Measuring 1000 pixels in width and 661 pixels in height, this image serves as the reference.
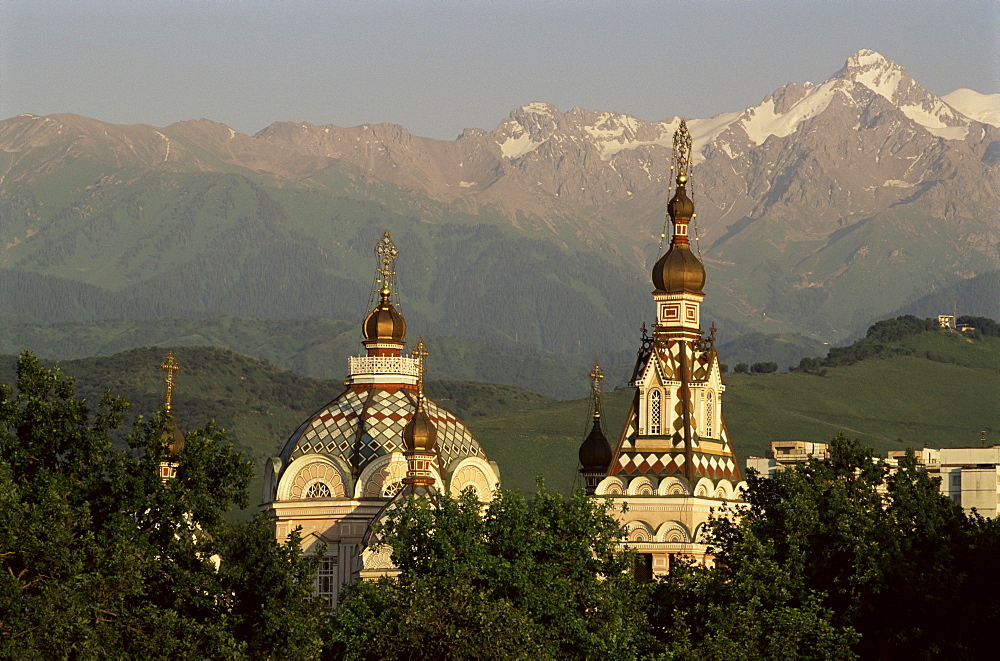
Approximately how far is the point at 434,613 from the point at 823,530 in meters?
16.6

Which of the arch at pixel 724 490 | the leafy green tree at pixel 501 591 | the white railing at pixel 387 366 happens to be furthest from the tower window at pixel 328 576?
the leafy green tree at pixel 501 591

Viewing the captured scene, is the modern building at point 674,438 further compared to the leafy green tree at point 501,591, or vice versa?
the modern building at point 674,438

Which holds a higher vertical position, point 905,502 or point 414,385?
point 414,385

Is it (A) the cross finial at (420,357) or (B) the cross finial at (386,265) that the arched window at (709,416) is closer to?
(A) the cross finial at (420,357)

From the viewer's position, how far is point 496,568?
197 ft

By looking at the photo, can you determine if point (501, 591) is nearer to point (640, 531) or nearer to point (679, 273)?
point (640, 531)

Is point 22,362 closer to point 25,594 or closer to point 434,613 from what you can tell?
point 25,594

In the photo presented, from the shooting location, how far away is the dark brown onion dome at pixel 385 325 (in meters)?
90.8

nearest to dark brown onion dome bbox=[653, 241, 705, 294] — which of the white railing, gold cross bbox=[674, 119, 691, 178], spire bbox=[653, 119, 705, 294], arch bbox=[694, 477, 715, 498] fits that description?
spire bbox=[653, 119, 705, 294]

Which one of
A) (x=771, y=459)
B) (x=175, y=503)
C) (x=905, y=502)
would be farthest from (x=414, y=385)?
(x=771, y=459)

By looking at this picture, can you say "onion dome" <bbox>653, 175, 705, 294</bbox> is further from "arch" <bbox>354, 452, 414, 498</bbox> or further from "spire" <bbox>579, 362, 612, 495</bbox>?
"arch" <bbox>354, 452, 414, 498</bbox>

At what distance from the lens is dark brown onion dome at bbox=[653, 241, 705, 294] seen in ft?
285

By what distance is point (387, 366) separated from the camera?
8938 cm

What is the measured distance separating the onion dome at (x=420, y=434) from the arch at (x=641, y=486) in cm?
820
